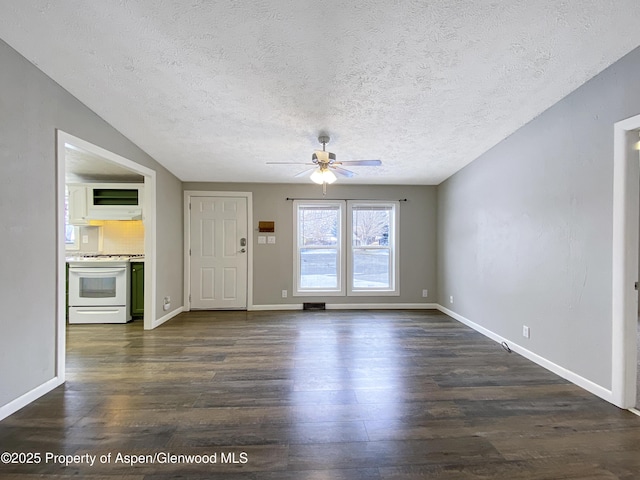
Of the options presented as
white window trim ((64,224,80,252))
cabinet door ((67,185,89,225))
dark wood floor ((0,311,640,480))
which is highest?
cabinet door ((67,185,89,225))

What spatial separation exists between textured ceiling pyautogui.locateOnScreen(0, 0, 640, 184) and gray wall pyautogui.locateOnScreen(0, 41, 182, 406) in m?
0.24

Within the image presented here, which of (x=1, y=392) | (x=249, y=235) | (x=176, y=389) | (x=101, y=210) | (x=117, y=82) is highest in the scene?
(x=117, y=82)

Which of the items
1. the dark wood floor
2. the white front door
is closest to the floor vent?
the white front door

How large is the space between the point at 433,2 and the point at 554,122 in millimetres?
1827

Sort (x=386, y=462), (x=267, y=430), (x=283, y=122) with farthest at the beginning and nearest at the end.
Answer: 1. (x=283, y=122)
2. (x=267, y=430)
3. (x=386, y=462)

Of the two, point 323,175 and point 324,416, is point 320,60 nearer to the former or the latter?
point 323,175

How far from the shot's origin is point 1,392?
1.98 meters

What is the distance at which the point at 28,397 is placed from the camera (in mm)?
2164

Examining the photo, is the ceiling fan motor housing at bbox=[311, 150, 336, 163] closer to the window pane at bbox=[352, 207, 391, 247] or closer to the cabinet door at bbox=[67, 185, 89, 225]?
the window pane at bbox=[352, 207, 391, 247]

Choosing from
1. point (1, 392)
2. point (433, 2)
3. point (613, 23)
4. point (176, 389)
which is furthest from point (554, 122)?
point (1, 392)

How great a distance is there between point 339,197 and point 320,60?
306 centimetres

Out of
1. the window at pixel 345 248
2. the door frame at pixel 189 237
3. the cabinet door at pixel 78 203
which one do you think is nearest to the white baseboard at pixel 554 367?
the window at pixel 345 248

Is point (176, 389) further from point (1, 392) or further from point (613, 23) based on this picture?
point (613, 23)

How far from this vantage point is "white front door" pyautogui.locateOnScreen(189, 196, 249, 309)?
509cm
